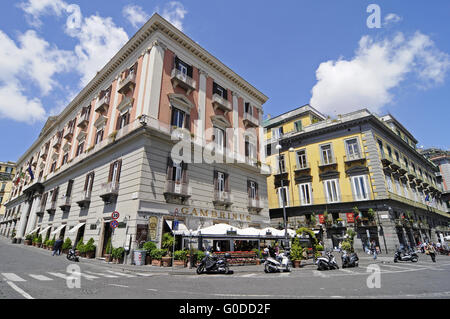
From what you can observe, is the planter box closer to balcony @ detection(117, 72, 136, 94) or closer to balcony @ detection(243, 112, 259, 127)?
balcony @ detection(117, 72, 136, 94)

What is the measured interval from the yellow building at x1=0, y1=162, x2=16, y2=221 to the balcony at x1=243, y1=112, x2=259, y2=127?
65.6 m

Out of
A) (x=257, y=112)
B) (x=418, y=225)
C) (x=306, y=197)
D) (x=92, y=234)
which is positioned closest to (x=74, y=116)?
(x=92, y=234)

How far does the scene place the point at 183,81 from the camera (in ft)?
67.4

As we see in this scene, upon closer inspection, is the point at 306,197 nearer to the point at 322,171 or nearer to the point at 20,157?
the point at 322,171

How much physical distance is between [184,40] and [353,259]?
21.2 meters

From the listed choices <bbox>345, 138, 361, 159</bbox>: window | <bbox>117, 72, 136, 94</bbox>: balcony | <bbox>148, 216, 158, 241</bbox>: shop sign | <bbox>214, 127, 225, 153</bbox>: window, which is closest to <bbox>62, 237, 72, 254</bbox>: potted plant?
<bbox>148, 216, 158, 241</bbox>: shop sign

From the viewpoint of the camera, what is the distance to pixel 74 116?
30.7 meters

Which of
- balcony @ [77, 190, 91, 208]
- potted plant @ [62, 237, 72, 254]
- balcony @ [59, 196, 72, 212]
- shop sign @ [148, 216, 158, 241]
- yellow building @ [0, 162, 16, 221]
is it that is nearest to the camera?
shop sign @ [148, 216, 158, 241]

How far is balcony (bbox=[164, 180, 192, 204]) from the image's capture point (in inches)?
695

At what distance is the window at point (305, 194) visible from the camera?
3116 cm

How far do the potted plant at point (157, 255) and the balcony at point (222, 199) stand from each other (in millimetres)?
6800

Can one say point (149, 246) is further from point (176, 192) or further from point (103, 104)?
point (103, 104)
